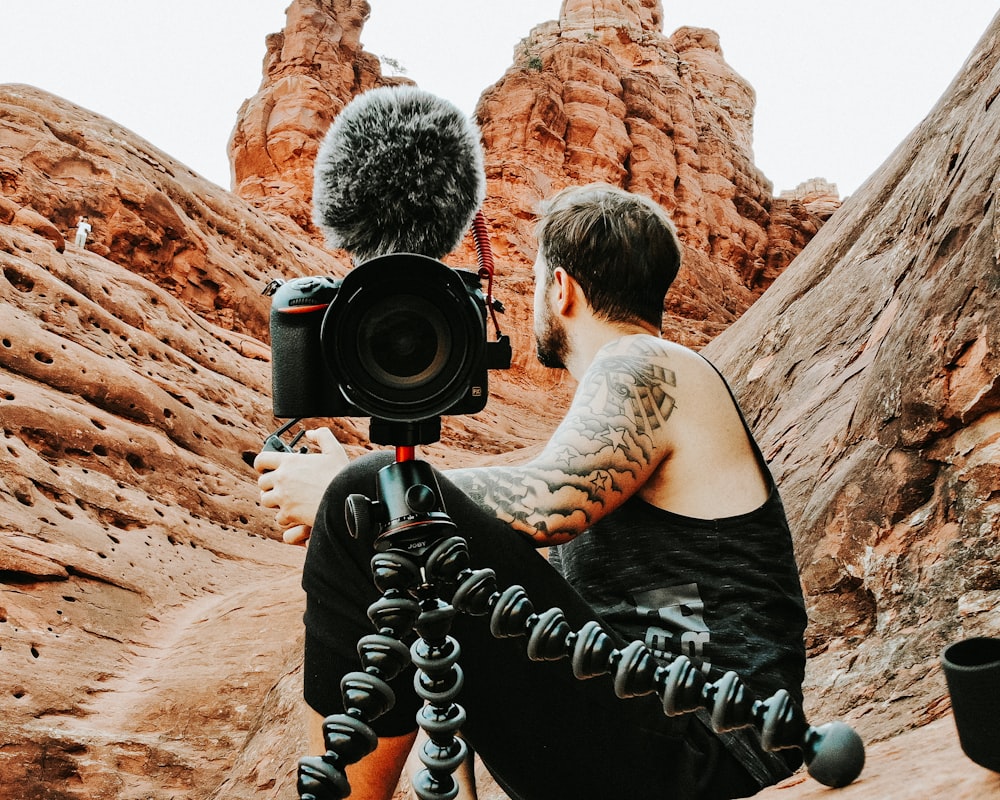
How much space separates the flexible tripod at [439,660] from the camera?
3.48 feet

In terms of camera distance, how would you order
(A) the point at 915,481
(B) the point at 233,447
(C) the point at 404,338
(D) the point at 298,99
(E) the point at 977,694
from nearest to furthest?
1. (E) the point at 977,694
2. (C) the point at 404,338
3. (A) the point at 915,481
4. (B) the point at 233,447
5. (D) the point at 298,99

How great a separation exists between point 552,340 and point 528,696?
0.80m

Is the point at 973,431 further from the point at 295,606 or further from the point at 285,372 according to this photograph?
the point at 295,606

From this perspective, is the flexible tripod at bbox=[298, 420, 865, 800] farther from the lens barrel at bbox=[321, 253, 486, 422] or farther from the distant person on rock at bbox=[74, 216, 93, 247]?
the distant person on rock at bbox=[74, 216, 93, 247]

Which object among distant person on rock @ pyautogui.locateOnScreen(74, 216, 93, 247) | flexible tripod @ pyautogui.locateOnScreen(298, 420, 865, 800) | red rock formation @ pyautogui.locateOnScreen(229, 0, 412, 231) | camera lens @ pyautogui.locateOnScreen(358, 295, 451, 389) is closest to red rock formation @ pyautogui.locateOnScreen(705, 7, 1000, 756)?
flexible tripod @ pyautogui.locateOnScreen(298, 420, 865, 800)

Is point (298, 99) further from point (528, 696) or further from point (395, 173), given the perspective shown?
point (528, 696)

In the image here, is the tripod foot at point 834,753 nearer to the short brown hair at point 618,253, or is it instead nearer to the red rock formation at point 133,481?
the short brown hair at point 618,253

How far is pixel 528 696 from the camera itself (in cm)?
131

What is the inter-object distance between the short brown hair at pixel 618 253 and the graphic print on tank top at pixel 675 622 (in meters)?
0.59

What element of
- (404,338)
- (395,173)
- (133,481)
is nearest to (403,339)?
(404,338)

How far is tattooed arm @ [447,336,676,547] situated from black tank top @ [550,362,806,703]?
0.12 m

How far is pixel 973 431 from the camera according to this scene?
200 cm

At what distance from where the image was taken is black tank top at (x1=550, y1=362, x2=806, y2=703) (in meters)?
1.33

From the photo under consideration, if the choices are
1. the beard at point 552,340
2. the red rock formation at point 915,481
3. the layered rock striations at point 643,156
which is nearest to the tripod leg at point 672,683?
the red rock formation at point 915,481
